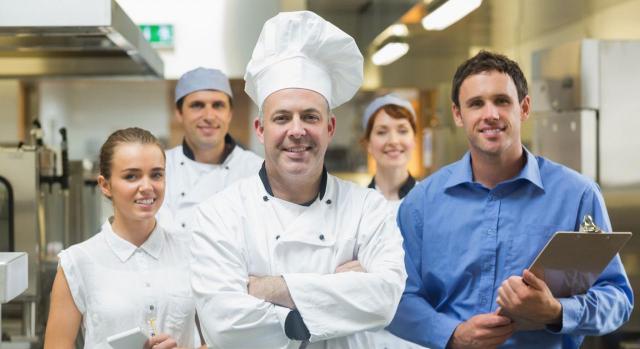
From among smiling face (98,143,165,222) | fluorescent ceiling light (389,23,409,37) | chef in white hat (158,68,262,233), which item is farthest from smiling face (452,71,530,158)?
fluorescent ceiling light (389,23,409,37)

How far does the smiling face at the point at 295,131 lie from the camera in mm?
1738

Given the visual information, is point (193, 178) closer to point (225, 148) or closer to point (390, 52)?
point (225, 148)

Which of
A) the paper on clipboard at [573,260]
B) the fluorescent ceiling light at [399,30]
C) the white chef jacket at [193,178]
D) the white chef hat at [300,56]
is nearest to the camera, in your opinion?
the paper on clipboard at [573,260]

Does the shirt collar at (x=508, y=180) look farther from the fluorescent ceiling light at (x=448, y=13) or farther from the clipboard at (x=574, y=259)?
the fluorescent ceiling light at (x=448, y=13)

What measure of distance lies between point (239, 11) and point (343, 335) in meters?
2.87

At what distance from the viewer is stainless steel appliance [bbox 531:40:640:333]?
315cm

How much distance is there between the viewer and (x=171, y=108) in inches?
193

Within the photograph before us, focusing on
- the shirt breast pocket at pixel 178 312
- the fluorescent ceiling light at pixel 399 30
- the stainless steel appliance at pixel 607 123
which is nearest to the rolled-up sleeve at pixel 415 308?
the shirt breast pocket at pixel 178 312

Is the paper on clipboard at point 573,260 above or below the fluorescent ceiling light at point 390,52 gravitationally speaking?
below

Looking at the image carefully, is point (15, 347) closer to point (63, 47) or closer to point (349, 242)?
point (63, 47)

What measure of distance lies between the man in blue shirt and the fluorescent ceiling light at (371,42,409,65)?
11.0 feet

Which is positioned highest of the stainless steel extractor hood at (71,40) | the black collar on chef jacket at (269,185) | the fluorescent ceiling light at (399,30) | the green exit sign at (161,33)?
the fluorescent ceiling light at (399,30)

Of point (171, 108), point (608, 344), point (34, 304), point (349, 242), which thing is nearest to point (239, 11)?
point (171, 108)

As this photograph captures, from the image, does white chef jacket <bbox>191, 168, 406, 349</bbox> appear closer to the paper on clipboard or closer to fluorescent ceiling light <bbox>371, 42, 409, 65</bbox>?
the paper on clipboard
